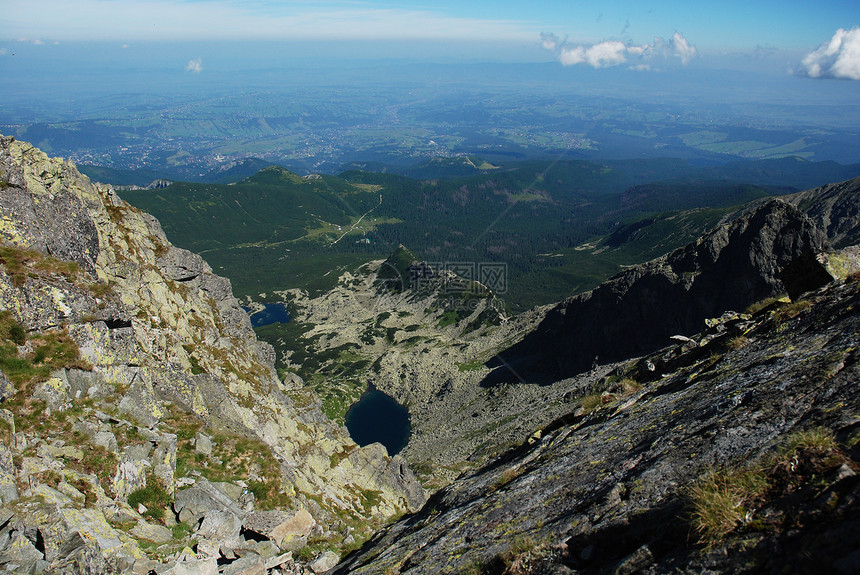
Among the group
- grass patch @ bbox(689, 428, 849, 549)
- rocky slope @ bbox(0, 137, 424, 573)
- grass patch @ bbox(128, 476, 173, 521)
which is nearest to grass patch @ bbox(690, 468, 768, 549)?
grass patch @ bbox(689, 428, 849, 549)

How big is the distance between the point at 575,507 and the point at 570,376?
12515 cm

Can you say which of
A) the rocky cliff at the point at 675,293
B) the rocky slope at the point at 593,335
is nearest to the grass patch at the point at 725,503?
the rocky slope at the point at 593,335

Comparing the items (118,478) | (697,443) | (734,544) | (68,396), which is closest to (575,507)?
(697,443)

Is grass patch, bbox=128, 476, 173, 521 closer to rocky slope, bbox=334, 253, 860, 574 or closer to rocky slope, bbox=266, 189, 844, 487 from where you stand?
rocky slope, bbox=334, 253, 860, 574

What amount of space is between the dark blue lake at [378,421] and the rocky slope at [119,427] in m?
110

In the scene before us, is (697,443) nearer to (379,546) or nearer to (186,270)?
(379,546)

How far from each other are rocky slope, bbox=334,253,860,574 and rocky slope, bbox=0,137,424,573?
935cm

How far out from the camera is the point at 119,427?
2870cm

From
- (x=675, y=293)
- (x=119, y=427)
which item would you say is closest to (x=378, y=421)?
(x=675, y=293)

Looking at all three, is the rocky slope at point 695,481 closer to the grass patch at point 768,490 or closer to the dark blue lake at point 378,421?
the grass patch at point 768,490

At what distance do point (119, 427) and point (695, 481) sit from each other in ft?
98.9

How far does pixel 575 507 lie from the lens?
14438 millimetres

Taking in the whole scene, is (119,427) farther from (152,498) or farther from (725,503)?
(725,503)

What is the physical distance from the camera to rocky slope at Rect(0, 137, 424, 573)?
2088 centimetres
